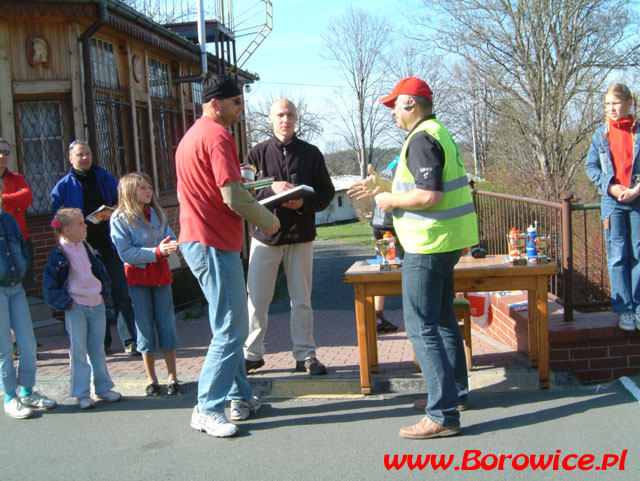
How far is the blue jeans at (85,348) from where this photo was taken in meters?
4.98

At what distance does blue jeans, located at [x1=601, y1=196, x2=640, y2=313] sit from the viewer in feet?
16.9

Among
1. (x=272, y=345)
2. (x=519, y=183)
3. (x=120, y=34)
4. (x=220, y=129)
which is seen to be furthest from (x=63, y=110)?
(x=519, y=183)

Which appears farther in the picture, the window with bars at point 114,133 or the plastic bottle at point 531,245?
the window with bars at point 114,133

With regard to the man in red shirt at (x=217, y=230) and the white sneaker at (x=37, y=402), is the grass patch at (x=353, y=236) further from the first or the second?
the man in red shirt at (x=217, y=230)

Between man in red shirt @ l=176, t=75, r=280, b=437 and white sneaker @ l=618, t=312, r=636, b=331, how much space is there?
287 centimetres

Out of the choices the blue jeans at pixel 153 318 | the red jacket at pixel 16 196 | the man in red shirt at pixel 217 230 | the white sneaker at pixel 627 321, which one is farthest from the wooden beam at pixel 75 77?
the white sneaker at pixel 627 321

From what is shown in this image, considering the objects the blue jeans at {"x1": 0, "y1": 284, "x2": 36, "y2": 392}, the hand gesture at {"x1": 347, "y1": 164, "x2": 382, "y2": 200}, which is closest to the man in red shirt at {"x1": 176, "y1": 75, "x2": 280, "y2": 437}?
the hand gesture at {"x1": 347, "y1": 164, "x2": 382, "y2": 200}

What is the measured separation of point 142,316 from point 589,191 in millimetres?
12318

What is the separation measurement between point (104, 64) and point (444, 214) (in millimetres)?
7019

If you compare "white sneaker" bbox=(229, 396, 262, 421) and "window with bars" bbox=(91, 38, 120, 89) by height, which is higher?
"window with bars" bbox=(91, 38, 120, 89)

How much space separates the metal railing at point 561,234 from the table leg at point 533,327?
52cm

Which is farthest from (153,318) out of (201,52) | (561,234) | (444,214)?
(201,52)

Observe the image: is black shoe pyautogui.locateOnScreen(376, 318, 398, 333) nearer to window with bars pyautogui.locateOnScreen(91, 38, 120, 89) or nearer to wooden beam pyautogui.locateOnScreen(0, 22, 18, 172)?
wooden beam pyautogui.locateOnScreen(0, 22, 18, 172)

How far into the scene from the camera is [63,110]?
8500 millimetres
